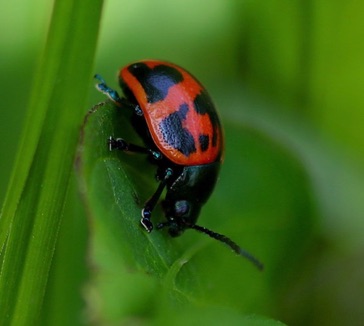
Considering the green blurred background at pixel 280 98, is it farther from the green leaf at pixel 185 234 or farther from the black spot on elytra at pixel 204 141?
the black spot on elytra at pixel 204 141

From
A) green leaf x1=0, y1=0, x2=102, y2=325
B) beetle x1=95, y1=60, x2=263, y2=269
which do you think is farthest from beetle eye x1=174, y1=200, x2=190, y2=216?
→ green leaf x1=0, y1=0, x2=102, y2=325

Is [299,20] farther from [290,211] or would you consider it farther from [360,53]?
[290,211]

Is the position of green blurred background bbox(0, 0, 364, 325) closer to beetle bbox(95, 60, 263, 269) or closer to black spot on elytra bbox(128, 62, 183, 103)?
beetle bbox(95, 60, 263, 269)

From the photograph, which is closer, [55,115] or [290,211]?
[55,115]

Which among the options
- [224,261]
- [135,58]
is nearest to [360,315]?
[224,261]

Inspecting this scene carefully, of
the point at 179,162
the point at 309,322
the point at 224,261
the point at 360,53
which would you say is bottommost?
the point at 309,322

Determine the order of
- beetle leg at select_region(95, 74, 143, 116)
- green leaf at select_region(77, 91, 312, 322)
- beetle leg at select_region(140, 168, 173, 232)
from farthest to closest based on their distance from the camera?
beetle leg at select_region(95, 74, 143, 116)
beetle leg at select_region(140, 168, 173, 232)
green leaf at select_region(77, 91, 312, 322)

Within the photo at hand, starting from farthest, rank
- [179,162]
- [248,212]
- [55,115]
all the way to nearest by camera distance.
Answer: [248,212], [179,162], [55,115]

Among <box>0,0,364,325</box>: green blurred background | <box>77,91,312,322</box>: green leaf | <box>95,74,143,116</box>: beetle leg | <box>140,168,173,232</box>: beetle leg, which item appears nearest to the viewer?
<box>77,91,312,322</box>: green leaf
